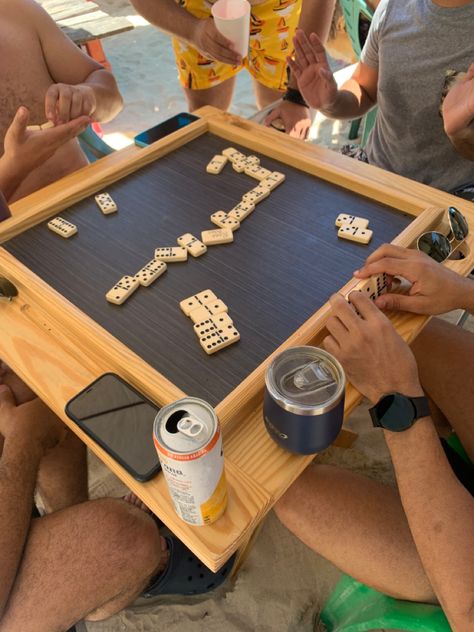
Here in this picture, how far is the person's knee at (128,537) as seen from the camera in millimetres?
1121

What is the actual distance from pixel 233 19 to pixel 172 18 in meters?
0.58

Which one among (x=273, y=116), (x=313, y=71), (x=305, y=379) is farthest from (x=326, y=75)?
(x=305, y=379)

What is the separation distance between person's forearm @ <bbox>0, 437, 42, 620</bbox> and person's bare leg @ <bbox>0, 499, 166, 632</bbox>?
0.15 ft

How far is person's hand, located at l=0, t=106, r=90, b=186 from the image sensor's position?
4.46 ft

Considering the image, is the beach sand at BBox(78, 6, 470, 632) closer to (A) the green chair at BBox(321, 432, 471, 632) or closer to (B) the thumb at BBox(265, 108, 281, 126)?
(A) the green chair at BBox(321, 432, 471, 632)

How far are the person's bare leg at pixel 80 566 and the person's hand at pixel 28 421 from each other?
0.19 meters

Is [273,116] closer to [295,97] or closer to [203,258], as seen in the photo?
[295,97]

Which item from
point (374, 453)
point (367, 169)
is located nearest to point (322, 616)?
point (374, 453)

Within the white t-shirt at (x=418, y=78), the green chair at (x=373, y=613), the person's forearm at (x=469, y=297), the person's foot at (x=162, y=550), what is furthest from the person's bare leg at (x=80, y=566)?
the white t-shirt at (x=418, y=78)

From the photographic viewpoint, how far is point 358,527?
3.43 ft

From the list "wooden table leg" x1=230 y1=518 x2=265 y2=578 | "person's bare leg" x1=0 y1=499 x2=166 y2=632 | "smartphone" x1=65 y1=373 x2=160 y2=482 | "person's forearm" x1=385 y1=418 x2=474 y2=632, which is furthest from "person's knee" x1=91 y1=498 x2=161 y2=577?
"person's forearm" x1=385 y1=418 x2=474 y2=632

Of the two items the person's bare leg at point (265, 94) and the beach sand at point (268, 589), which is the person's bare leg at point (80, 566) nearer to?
the beach sand at point (268, 589)

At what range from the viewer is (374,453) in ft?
5.54

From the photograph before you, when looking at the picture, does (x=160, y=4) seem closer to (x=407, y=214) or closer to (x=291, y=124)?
(x=291, y=124)
